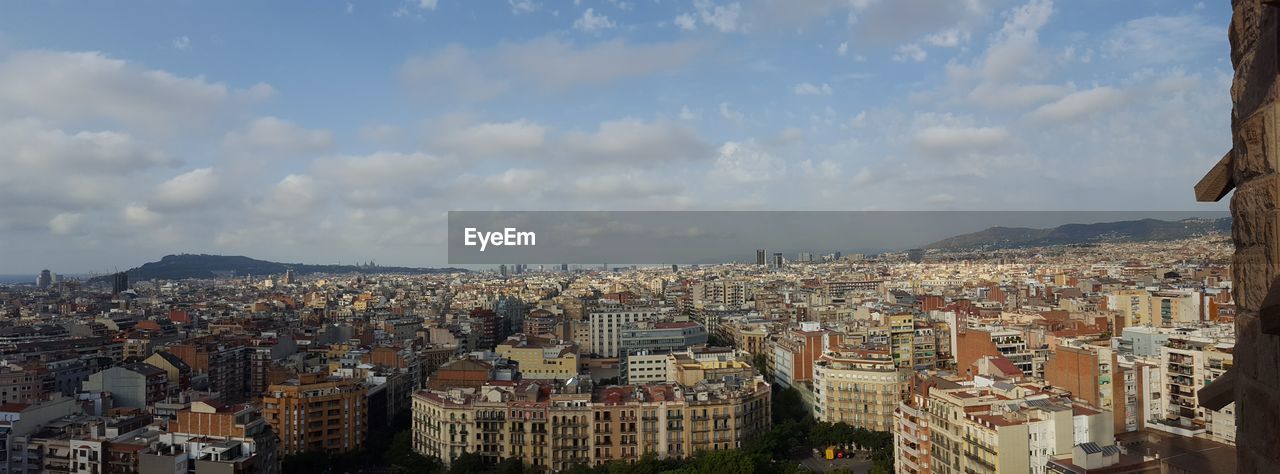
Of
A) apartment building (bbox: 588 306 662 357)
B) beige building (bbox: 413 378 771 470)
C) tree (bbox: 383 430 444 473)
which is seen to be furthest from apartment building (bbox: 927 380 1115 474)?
apartment building (bbox: 588 306 662 357)

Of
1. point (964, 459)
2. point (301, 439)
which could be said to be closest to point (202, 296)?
point (301, 439)

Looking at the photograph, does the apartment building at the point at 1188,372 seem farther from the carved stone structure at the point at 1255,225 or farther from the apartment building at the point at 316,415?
the carved stone structure at the point at 1255,225

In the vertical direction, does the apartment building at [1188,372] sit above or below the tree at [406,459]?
above

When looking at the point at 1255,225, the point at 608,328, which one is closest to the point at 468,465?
the point at 1255,225

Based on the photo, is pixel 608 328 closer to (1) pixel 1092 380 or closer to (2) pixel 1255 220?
(1) pixel 1092 380

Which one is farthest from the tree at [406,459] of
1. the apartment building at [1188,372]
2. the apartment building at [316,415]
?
the apartment building at [1188,372]

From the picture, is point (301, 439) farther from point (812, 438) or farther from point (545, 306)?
point (545, 306)

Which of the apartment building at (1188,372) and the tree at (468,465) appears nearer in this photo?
the tree at (468,465)
